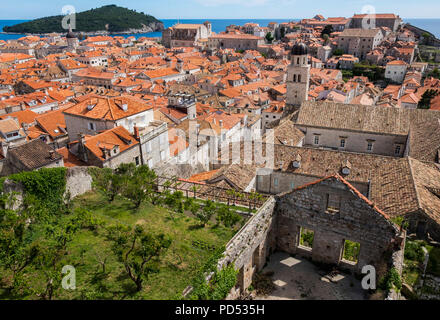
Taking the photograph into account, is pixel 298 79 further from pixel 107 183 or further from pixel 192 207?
pixel 107 183

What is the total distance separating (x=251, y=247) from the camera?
16.9 m

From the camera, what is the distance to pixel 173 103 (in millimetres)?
55562

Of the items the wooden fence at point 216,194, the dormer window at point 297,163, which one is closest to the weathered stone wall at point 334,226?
the wooden fence at point 216,194

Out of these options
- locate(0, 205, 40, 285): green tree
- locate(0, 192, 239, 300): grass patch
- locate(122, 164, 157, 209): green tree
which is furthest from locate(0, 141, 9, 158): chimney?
locate(0, 205, 40, 285): green tree

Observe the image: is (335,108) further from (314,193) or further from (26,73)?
(26,73)

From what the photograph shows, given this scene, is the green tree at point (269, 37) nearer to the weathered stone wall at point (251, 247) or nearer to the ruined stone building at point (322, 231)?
the ruined stone building at point (322, 231)

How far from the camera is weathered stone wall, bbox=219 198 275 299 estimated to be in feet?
50.6

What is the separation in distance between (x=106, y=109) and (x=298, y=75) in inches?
1170

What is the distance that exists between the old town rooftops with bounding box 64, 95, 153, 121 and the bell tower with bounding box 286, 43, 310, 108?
25206 millimetres

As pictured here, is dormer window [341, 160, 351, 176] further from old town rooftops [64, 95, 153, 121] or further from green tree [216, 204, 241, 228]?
old town rooftops [64, 95, 153, 121]

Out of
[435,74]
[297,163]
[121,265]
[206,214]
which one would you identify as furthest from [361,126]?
[435,74]

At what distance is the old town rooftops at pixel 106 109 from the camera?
109ft

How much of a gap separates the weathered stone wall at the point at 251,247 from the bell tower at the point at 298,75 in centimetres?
3367

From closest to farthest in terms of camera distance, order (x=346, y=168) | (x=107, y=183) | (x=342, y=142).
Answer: (x=107, y=183) → (x=346, y=168) → (x=342, y=142)
